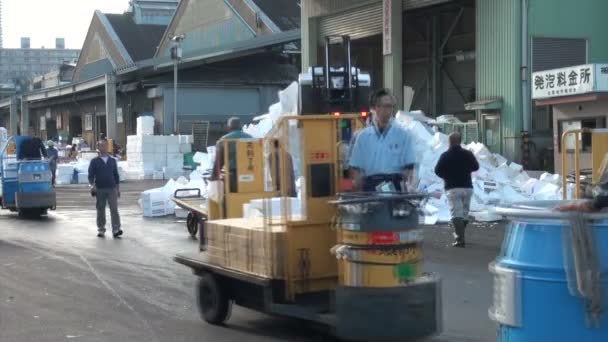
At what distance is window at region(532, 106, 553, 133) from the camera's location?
2927 centimetres

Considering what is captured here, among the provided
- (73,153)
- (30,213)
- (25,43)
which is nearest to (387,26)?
(30,213)

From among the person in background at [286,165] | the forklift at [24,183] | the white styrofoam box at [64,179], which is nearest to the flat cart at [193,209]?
the forklift at [24,183]

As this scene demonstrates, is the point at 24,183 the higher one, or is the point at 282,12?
the point at 282,12

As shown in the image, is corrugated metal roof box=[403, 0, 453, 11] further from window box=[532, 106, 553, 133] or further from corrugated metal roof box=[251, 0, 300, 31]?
corrugated metal roof box=[251, 0, 300, 31]

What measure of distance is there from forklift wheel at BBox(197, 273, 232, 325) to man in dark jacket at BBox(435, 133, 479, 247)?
21.1 feet

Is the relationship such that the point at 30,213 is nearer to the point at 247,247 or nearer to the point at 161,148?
the point at 247,247

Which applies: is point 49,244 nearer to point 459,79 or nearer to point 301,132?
point 301,132

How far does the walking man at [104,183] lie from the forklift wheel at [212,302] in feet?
26.5

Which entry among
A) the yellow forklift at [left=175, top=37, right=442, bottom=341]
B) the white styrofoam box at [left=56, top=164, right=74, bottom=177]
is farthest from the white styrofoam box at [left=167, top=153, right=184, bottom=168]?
the yellow forklift at [left=175, top=37, right=442, bottom=341]

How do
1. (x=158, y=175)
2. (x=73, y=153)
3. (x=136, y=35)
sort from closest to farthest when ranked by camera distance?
(x=158, y=175) → (x=73, y=153) → (x=136, y=35)

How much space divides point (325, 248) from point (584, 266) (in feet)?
11.3

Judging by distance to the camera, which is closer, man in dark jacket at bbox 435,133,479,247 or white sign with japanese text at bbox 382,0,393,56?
man in dark jacket at bbox 435,133,479,247

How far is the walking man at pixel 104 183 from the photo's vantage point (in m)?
16.7

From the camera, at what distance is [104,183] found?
1680cm
